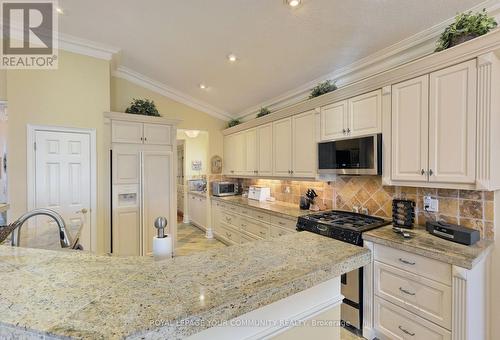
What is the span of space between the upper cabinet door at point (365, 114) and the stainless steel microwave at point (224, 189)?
300 centimetres

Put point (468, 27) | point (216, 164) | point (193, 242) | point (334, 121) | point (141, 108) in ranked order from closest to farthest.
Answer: point (468, 27), point (334, 121), point (141, 108), point (193, 242), point (216, 164)

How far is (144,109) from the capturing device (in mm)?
4023

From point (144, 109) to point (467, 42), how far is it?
404 centimetres

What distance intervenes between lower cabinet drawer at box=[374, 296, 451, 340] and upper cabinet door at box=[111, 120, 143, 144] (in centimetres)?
375

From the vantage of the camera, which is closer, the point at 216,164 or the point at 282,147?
the point at 282,147

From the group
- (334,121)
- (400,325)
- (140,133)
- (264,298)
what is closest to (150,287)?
(264,298)

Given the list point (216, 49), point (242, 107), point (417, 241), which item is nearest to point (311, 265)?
point (417, 241)

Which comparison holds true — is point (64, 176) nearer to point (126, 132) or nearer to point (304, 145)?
point (126, 132)

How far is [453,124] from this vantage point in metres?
1.88

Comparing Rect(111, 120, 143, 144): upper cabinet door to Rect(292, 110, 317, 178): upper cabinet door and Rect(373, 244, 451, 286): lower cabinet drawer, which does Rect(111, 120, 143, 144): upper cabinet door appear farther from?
Rect(373, 244, 451, 286): lower cabinet drawer

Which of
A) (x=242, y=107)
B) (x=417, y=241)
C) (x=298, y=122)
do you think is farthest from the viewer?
(x=242, y=107)

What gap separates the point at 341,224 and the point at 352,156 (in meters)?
0.75

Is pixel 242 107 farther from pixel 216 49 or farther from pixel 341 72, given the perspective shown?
pixel 341 72

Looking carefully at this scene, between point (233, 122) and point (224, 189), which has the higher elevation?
point (233, 122)
